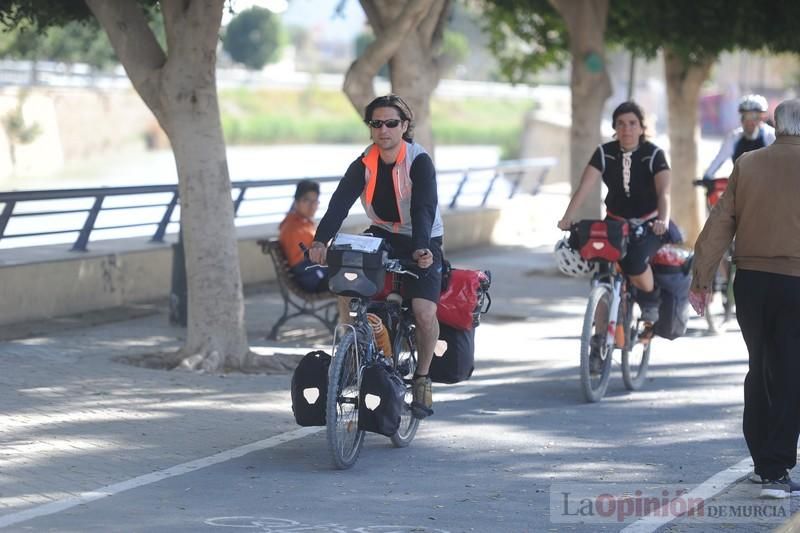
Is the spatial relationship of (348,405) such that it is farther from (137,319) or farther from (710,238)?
(137,319)

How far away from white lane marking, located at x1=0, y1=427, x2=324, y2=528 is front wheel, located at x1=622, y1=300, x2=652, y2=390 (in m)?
2.65

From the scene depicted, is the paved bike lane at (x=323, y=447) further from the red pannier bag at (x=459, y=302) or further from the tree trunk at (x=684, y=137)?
the tree trunk at (x=684, y=137)

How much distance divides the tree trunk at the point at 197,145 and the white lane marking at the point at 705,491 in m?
4.18

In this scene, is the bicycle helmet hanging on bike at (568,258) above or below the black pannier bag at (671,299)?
above

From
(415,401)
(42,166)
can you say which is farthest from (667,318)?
(42,166)

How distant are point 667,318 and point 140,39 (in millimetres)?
4211

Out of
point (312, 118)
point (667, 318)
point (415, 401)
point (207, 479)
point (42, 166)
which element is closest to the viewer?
point (207, 479)

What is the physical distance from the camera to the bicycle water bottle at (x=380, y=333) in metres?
7.88

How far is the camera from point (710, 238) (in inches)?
284

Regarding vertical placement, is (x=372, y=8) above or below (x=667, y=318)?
above

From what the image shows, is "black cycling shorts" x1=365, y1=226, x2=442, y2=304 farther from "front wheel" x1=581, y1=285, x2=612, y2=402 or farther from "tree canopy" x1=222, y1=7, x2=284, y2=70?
"tree canopy" x1=222, y1=7, x2=284, y2=70

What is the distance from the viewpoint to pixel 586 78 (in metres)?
18.1

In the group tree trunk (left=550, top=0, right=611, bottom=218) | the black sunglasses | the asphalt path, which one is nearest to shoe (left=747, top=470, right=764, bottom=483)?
the asphalt path

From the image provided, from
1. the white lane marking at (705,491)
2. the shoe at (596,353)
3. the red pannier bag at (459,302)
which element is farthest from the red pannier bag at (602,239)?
the white lane marking at (705,491)
